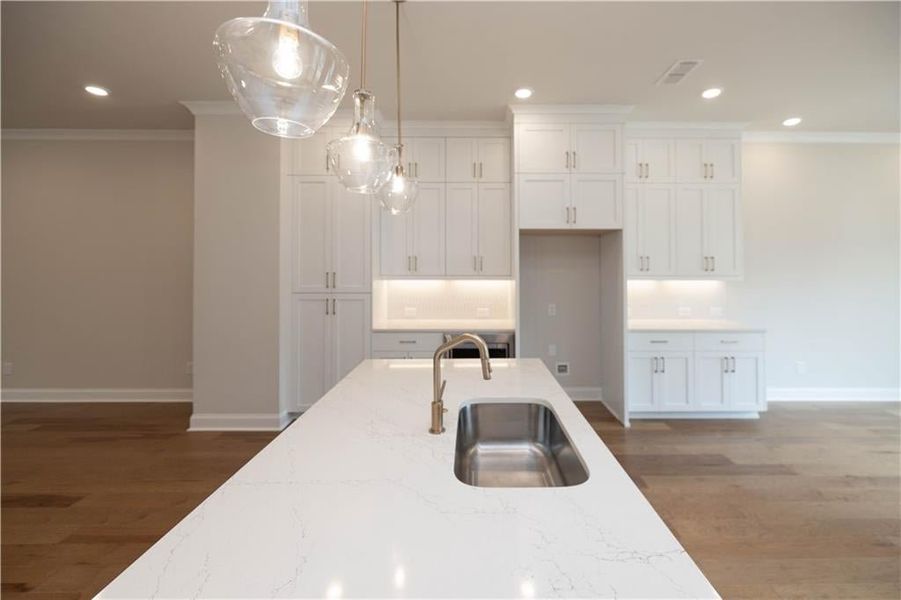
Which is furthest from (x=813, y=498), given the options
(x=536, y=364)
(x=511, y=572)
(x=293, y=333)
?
(x=293, y=333)

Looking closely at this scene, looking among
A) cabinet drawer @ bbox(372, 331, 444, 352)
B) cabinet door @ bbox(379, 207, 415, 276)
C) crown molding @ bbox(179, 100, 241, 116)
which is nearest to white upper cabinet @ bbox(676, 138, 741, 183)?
cabinet door @ bbox(379, 207, 415, 276)

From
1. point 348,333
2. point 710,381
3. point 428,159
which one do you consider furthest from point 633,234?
point 348,333

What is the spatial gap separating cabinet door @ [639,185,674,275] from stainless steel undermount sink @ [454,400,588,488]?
3.11 meters

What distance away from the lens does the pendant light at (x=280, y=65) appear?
0.91 meters

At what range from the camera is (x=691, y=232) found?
13.2 ft

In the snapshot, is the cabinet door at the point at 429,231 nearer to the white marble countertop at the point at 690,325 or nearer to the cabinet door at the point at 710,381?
the white marble countertop at the point at 690,325

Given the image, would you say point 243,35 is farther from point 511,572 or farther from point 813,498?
point 813,498

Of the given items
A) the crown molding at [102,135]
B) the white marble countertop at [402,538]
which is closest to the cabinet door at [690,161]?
the white marble countertop at [402,538]

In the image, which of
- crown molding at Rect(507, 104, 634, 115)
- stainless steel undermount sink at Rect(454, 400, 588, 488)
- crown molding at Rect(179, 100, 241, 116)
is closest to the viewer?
stainless steel undermount sink at Rect(454, 400, 588, 488)

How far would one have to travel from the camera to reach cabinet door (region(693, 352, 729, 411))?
3.79 meters

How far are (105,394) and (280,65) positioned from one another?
16.7ft

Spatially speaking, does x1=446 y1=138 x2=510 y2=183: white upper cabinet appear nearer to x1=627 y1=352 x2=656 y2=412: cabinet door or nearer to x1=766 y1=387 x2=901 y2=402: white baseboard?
x1=627 y1=352 x2=656 y2=412: cabinet door

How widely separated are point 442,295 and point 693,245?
2630 millimetres

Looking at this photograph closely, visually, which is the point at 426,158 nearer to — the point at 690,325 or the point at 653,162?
the point at 653,162
